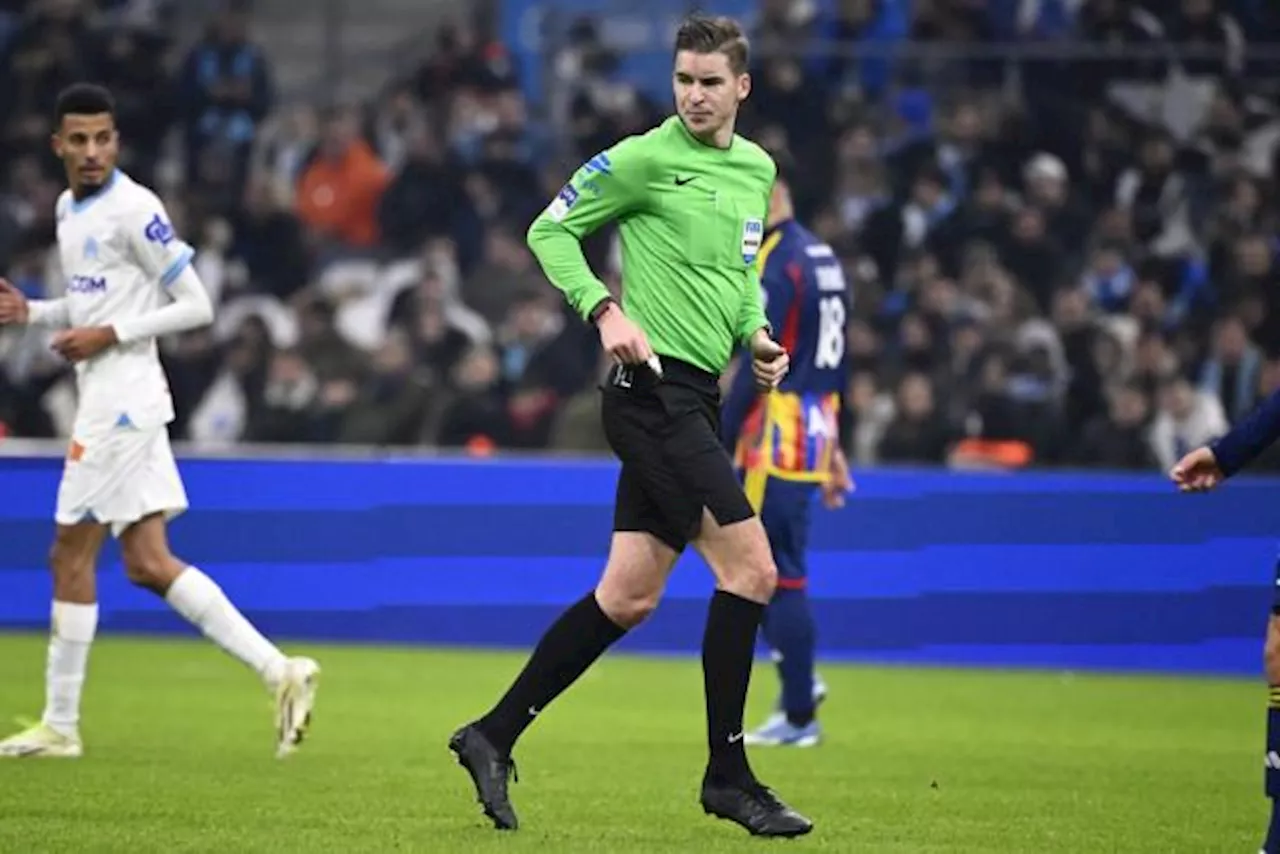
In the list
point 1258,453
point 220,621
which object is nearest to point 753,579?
point 1258,453

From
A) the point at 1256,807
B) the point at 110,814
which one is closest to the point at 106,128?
the point at 110,814

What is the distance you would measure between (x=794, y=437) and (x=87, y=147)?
11.1 ft

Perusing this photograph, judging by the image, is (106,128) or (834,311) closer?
(106,128)

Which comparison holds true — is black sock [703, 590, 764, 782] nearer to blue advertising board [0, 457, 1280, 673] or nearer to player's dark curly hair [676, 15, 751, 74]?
player's dark curly hair [676, 15, 751, 74]

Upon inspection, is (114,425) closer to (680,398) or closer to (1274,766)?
(680,398)

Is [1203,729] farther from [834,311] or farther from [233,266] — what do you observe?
[233,266]

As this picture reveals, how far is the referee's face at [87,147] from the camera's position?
1029cm

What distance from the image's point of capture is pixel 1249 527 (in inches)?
621

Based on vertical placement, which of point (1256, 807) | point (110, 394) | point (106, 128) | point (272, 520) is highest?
point (106, 128)

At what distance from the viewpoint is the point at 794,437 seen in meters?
11.7

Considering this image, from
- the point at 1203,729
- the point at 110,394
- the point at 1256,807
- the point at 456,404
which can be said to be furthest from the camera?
the point at 456,404

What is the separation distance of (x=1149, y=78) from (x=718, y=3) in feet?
13.0

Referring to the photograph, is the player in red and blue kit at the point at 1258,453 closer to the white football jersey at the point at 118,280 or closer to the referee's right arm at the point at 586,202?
the referee's right arm at the point at 586,202

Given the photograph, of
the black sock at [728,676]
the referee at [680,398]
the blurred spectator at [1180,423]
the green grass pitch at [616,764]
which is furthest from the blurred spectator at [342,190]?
the black sock at [728,676]
